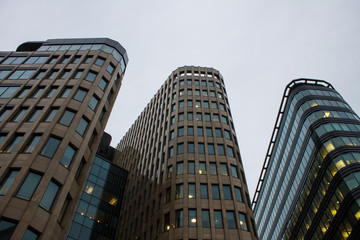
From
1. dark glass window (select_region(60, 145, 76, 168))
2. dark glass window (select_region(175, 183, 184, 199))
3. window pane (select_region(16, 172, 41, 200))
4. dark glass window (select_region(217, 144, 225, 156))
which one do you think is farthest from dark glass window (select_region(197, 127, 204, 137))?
window pane (select_region(16, 172, 41, 200))

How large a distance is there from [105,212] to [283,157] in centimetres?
4688

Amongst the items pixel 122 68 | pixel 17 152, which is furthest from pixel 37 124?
pixel 122 68

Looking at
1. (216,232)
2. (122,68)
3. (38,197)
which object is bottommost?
(38,197)

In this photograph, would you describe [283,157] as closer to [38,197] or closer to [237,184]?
[237,184]

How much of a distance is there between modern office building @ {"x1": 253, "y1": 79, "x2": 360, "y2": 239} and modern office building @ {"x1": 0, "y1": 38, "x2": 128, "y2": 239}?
128ft

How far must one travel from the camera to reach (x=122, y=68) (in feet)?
151

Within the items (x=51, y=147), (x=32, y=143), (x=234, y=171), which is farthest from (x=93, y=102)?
(x=234, y=171)

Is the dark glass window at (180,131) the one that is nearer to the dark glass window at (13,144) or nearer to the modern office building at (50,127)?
the modern office building at (50,127)

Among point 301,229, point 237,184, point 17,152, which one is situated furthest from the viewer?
point 301,229

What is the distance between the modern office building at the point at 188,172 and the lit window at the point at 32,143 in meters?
21.4

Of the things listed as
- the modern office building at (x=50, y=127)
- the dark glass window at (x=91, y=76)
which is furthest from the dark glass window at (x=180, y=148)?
the dark glass window at (x=91, y=76)

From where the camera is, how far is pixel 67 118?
30469 millimetres

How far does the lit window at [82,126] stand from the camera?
30.1 metres

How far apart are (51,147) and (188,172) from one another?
24276 mm
